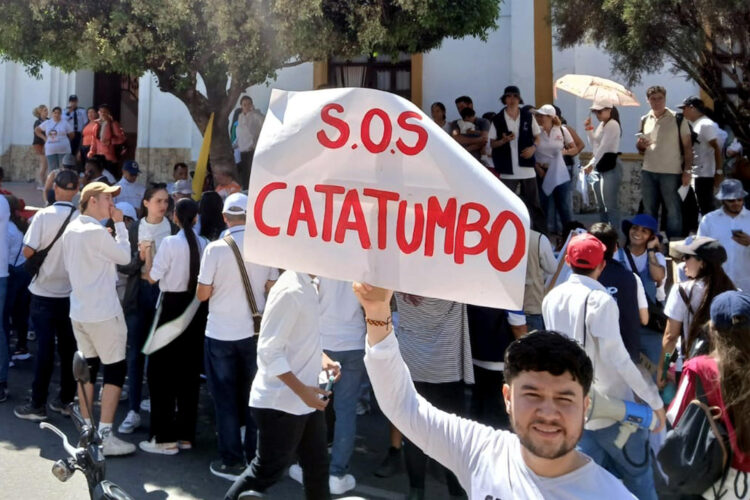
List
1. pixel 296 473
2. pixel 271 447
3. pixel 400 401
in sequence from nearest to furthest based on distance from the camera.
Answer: pixel 400 401 → pixel 271 447 → pixel 296 473

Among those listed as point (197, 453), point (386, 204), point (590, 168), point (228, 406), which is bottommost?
point (197, 453)

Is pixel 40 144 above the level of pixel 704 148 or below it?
above

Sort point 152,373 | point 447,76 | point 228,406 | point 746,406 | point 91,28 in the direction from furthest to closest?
point 447,76, point 91,28, point 152,373, point 228,406, point 746,406

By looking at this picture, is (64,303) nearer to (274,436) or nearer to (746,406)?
(274,436)

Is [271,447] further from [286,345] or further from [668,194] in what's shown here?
[668,194]

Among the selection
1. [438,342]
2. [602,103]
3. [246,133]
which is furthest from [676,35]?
[246,133]

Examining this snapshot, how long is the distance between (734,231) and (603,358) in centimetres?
334

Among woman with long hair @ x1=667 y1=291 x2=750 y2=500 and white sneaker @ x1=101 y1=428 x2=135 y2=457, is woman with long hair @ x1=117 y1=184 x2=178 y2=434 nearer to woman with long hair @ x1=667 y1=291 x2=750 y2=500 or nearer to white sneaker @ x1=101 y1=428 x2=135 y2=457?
white sneaker @ x1=101 y1=428 x2=135 y2=457

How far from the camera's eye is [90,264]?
6293mm

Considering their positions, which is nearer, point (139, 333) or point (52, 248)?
point (52, 248)

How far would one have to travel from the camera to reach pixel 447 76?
15438 millimetres

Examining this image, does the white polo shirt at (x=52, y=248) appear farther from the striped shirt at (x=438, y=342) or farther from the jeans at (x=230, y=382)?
the striped shirt at (x=438, y=342)

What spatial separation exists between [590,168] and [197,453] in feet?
20.9

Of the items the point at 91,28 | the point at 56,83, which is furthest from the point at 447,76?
the point at 56,83
